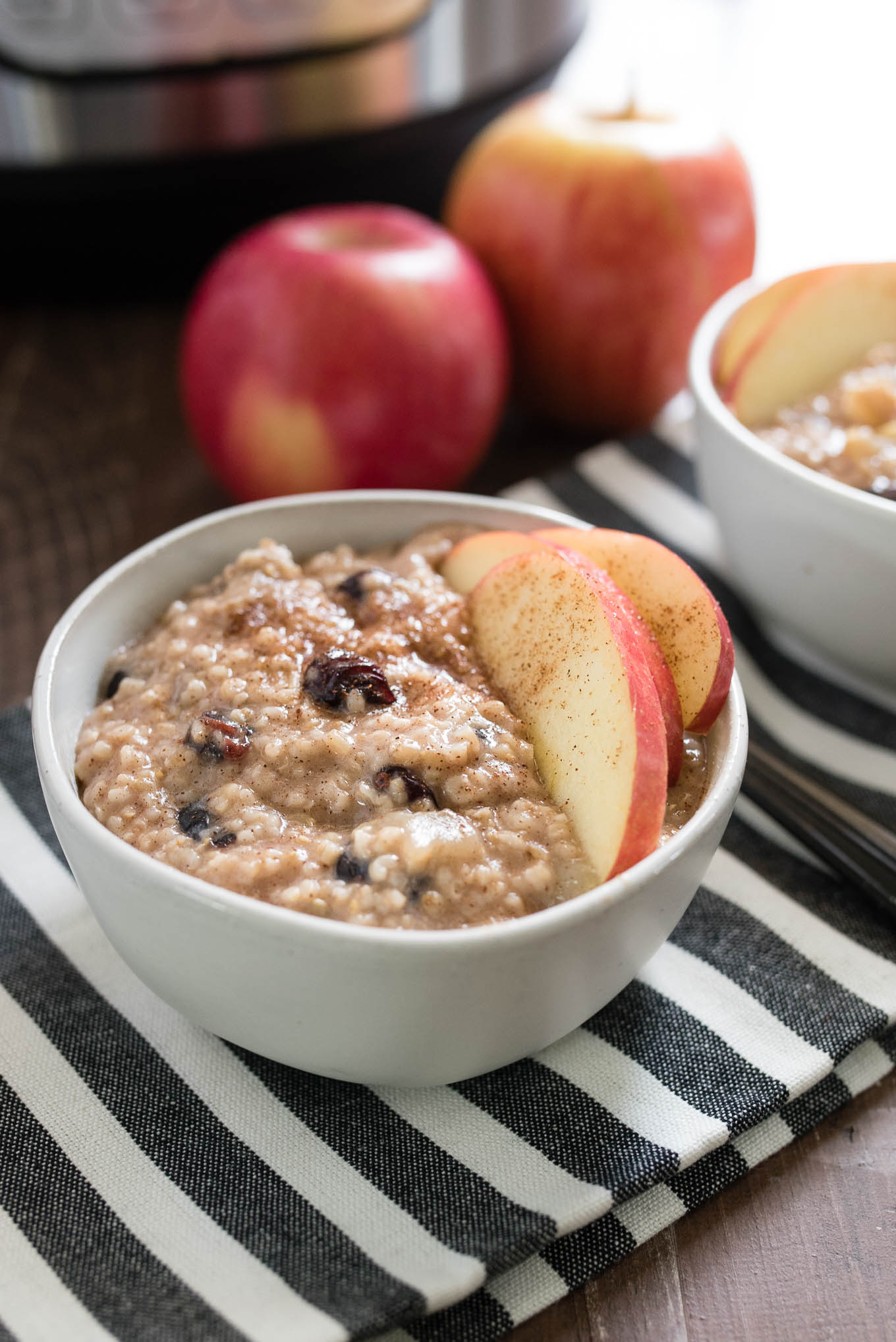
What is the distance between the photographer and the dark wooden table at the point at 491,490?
102 cm

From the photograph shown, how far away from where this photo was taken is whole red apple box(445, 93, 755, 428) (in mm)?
1995

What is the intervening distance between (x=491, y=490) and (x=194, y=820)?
3.55 feet

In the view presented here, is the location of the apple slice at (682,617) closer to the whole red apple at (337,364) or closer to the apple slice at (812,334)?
the apple slice at (812,334)

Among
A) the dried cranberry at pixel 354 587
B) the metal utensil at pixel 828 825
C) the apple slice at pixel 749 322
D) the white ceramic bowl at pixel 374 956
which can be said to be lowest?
the metal utensil at pixel 828 825

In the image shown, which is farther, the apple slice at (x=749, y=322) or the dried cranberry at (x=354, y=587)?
the apple slice at (x=749, y=322)

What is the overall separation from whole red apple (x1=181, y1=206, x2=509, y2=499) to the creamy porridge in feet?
1.66

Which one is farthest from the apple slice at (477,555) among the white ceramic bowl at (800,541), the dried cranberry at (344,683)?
the white ceramic bowl at (800,541)

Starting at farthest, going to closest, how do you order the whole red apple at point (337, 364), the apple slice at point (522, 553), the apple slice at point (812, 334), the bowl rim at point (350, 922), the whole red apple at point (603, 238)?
1. the whole red apple at point (603, 238)
2. the whole red apple at point (337, 364)
3. the apple slice at point (812, 334)
4. the apple slice at point (522, 553)
5. the bowl rim at point (350, 922)

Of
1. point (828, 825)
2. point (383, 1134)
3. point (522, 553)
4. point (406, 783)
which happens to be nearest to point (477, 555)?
point (522, 553)

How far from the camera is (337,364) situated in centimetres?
186

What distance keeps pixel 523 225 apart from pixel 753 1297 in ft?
5.20

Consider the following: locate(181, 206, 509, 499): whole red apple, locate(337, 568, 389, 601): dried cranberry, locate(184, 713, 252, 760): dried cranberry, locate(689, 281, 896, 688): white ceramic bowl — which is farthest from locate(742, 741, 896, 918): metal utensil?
locate(181, 206, 509, 499): whole red apple

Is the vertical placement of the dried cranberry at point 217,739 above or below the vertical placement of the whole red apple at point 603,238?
below

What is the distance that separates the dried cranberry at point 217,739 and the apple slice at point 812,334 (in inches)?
33.8
